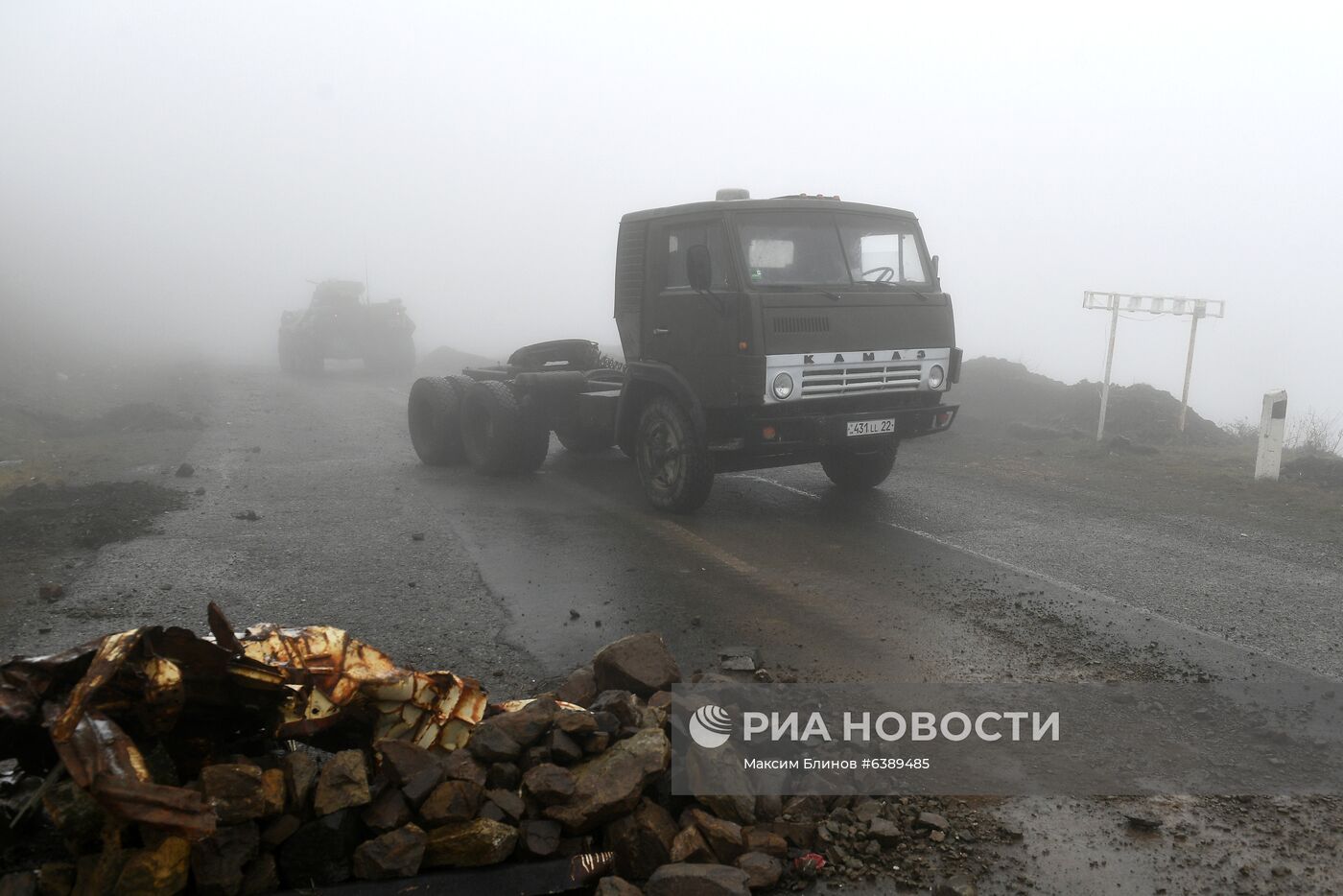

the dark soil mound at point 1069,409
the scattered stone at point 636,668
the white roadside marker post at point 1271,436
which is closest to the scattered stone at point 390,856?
the scattered stone at point 636,668

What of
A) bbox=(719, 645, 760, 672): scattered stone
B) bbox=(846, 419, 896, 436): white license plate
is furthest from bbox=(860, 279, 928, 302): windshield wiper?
bbox=(719, 645, 760, 672): scattered stone

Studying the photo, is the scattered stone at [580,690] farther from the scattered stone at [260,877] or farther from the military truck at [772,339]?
the military truck at [772,339]

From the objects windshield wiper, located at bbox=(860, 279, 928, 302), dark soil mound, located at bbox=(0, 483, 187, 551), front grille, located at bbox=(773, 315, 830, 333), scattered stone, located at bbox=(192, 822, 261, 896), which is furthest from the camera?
windshield wiper, located at bbox=(860, 279, 928, 302)

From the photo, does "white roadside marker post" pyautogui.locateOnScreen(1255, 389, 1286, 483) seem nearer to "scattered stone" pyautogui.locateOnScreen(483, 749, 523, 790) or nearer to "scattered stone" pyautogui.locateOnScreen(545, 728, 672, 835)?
"scattered stone" pyautogui.locateOnScreen(545, 728, 672, 835)

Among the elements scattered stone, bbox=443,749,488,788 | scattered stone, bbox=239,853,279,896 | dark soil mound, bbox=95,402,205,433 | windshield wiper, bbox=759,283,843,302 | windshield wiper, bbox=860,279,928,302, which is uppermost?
windshield wiper, bbox=860,279,928,302

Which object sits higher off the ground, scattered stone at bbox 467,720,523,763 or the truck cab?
the truck cab

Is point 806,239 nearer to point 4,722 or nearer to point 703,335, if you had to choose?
point 703,335

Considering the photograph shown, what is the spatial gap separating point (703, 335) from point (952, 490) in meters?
2.99

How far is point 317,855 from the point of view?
9.76 feet

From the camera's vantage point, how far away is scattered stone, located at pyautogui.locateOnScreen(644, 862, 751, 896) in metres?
2.91

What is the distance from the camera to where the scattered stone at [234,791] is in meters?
2.91

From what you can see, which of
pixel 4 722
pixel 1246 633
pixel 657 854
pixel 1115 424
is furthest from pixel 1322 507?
pixel 4 722

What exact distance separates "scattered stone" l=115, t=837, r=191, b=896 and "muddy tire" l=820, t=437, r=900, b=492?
6329 millimetres

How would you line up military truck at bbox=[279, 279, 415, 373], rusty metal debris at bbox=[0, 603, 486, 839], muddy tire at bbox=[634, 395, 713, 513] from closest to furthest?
rusty metal debris at bbox=[0, 603, 486, 839], muddy tire at bbox=[634, 395, 713, 513], military truck at bbox=[279, 279, 415, 373]
